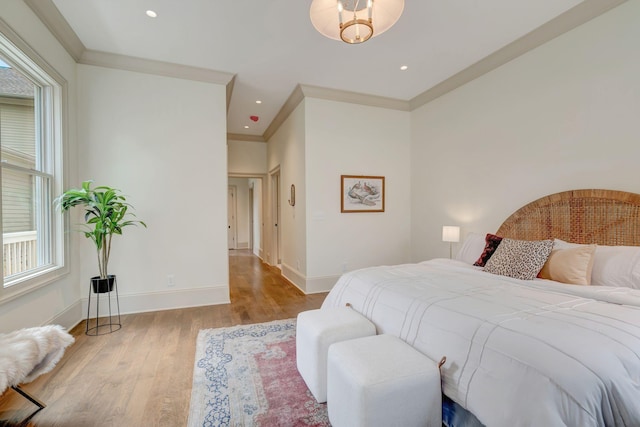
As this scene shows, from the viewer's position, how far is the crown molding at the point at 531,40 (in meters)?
2.42

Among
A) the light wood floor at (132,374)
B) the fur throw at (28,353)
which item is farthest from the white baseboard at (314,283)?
the fur throw at (28,353)

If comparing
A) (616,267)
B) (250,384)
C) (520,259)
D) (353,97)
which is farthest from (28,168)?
(616,267)

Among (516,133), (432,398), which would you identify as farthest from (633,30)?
(432,398)

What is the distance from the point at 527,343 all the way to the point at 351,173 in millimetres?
3397

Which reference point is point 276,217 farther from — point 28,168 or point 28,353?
point 28,353

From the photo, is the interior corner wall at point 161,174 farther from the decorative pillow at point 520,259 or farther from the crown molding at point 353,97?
the decorative pillow at point 520,259

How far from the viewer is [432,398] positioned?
1.33m

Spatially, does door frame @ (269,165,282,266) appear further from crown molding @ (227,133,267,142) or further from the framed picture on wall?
the framed picture on wall

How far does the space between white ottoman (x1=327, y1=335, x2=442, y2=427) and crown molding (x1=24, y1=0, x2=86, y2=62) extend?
3440mm

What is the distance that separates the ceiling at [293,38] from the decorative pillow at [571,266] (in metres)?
2.03

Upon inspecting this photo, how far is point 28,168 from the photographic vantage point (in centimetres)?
241

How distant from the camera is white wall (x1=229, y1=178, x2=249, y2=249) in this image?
9.10 m

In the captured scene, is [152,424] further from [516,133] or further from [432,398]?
[516,133]

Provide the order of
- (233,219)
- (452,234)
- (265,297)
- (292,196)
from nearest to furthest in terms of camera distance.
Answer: (452,234), (265,297), (292,196), (233,219)
